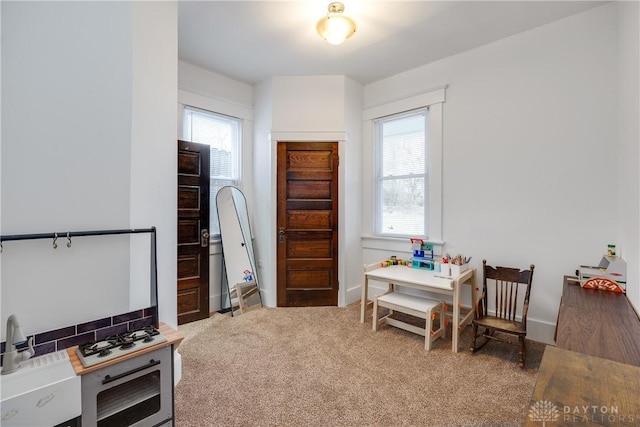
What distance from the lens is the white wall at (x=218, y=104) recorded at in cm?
328

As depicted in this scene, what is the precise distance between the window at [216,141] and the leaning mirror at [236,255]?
140 mm

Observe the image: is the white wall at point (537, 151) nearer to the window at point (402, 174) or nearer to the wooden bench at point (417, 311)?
the window at point (402, 174)

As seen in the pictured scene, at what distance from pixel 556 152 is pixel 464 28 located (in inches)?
56.7

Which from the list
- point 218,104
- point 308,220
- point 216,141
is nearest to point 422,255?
point 308,220

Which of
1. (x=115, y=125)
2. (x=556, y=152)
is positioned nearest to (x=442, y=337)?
(x=556, y=152)

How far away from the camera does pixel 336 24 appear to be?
90.1 inches

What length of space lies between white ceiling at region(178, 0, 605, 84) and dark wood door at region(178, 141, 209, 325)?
1.12m

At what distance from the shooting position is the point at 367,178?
152 inches

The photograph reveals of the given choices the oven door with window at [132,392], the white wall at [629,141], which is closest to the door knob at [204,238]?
the oven door with window at [132,392]

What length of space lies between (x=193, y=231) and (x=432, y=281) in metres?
2.61

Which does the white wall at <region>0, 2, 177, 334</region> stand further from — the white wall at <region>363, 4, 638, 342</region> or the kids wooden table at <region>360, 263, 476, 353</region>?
the white wall at <region>363, 4, 638, 342</region>

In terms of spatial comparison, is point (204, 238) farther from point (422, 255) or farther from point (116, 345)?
point (422, 255)

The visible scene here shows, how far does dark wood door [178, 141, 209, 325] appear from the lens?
10.0ft

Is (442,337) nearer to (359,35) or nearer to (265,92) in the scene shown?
(359,35)
